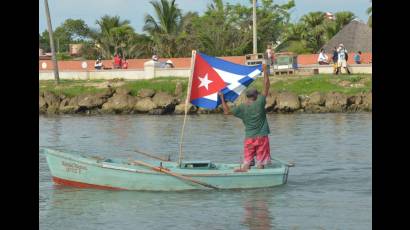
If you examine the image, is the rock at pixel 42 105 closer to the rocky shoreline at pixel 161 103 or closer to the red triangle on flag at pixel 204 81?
the rocky shoreline at pixel 161 103

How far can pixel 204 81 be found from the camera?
57.4 ft

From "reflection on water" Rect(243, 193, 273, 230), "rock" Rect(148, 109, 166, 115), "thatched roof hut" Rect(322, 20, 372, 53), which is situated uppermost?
"thatched roof hut" Rect(322, 20, 372, 53)

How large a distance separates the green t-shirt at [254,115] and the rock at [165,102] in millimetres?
23181

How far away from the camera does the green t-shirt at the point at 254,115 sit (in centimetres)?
1677

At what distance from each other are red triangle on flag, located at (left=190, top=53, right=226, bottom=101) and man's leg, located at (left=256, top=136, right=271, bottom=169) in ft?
4.18

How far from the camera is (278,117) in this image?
3641 cm

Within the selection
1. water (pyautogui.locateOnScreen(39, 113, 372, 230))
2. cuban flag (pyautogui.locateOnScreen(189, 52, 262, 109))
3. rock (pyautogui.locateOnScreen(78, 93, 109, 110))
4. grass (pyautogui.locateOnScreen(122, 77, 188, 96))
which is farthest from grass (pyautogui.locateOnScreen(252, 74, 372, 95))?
cuban flag (pyautogui.locateOnScreen(189, 52, 262, 109))

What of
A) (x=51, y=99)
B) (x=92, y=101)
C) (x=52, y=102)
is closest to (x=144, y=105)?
(x=92, y=101)

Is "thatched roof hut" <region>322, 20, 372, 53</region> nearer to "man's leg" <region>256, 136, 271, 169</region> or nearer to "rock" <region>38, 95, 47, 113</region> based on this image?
"rock" <region>38, 95, 47, 113</region>

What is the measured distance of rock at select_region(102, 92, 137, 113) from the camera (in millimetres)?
41062

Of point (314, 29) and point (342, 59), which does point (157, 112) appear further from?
point (314, 29)

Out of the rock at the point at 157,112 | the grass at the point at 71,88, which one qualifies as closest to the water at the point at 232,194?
the rock at the point at 157,112
